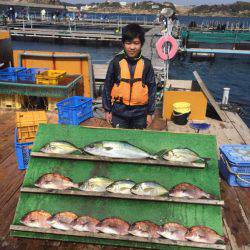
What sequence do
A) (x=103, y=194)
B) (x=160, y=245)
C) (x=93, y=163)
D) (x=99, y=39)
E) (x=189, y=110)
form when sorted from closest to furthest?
1. (x=160, y=245)
2. (x=103, y=194)
3. (x=93, y=163)
4. (x=189, y=110)
5. (x=99, y=39)

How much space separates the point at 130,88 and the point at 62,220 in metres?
2.26

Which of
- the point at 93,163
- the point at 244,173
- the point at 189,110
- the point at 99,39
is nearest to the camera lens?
the point at 93,163

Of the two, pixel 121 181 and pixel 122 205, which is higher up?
pixel 121 181

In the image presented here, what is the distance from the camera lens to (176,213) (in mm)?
3990

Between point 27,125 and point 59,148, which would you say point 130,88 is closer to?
point 59,148

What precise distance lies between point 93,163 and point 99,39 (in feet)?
137

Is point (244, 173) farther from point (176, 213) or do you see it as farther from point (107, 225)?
point (107, 225)

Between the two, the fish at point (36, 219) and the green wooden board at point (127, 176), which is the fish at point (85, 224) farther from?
the fish at point (36, 219)

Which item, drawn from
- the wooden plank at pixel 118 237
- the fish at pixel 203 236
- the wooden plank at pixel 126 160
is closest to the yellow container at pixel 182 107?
the wooden plank at pixel 126 160

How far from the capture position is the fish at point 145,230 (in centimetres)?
379

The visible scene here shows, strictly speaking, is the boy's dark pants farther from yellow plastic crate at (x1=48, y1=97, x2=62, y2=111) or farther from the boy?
yellow plastic crate at (x1=48, y1=97, x2=62, y2=111)

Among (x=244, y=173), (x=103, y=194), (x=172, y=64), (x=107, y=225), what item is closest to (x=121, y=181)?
(x=103, y=194)

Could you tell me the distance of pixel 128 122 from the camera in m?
4.95

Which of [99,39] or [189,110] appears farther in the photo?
[99,39]
